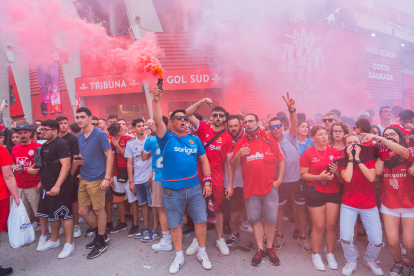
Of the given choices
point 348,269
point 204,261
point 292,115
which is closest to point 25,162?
point 204,261

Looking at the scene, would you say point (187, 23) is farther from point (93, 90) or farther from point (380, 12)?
point (380, 12)

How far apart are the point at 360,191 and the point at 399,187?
430 mm

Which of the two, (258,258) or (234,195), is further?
(234,195)

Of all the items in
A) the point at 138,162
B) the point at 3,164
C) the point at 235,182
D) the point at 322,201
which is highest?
the point at 3,164

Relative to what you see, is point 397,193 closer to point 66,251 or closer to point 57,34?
point 66,251

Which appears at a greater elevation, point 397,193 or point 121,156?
point 121,156

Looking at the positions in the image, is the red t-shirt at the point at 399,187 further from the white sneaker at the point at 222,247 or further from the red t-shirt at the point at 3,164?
the red t-shirt at the point at 3,164

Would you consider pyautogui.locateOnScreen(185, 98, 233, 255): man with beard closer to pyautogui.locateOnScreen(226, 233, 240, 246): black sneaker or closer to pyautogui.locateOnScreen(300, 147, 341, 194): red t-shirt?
pyautogui.locateOnScreen(226, 233, 240, 246): black sneaker

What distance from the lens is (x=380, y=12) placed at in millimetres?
20016

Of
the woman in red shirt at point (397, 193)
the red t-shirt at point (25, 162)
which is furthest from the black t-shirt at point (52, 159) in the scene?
the woman in red shirt at point (397, 193)

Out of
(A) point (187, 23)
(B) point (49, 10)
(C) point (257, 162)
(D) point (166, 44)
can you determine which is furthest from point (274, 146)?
(A) point (187, 23)

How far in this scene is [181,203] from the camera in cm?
306

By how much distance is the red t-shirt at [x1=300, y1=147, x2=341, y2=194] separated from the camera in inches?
119

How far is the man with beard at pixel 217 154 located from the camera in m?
3.48
